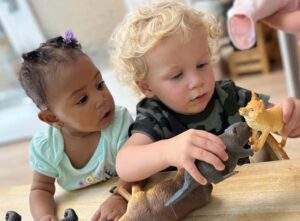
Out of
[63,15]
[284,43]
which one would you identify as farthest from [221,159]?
[63,15]

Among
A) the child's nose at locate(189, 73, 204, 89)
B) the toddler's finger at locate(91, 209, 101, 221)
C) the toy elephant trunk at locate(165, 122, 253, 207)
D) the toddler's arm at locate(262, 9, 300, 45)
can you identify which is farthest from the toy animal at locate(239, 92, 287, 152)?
the toddler's arm at locate(262, 9, 300, 45)

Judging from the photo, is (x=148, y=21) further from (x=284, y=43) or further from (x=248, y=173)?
(x=284, y=43)

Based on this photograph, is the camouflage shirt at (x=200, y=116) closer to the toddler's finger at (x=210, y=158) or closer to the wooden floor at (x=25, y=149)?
the toddler's finger at (x=210, y=158)

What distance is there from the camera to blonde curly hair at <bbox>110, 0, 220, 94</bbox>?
25.9 inches

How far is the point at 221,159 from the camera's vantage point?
458 millimetres

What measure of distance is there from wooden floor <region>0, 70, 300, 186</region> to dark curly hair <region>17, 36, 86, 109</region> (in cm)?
136

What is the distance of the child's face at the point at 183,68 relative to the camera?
0.64 meters

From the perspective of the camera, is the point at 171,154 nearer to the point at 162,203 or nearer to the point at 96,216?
the point at 162,203

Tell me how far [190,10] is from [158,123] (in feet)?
0.69

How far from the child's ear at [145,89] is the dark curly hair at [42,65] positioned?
0.12m

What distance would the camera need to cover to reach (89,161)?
31.3 inches

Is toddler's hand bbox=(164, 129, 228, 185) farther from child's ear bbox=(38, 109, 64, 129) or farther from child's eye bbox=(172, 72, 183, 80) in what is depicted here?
child's ear bbox=(38, 109, 64, 129)

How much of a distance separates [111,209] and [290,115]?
30 cm

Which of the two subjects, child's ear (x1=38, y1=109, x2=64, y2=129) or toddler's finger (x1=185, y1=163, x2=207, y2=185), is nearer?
toddler's finger (x1=185, y1=163, x2=207, y2=185)
